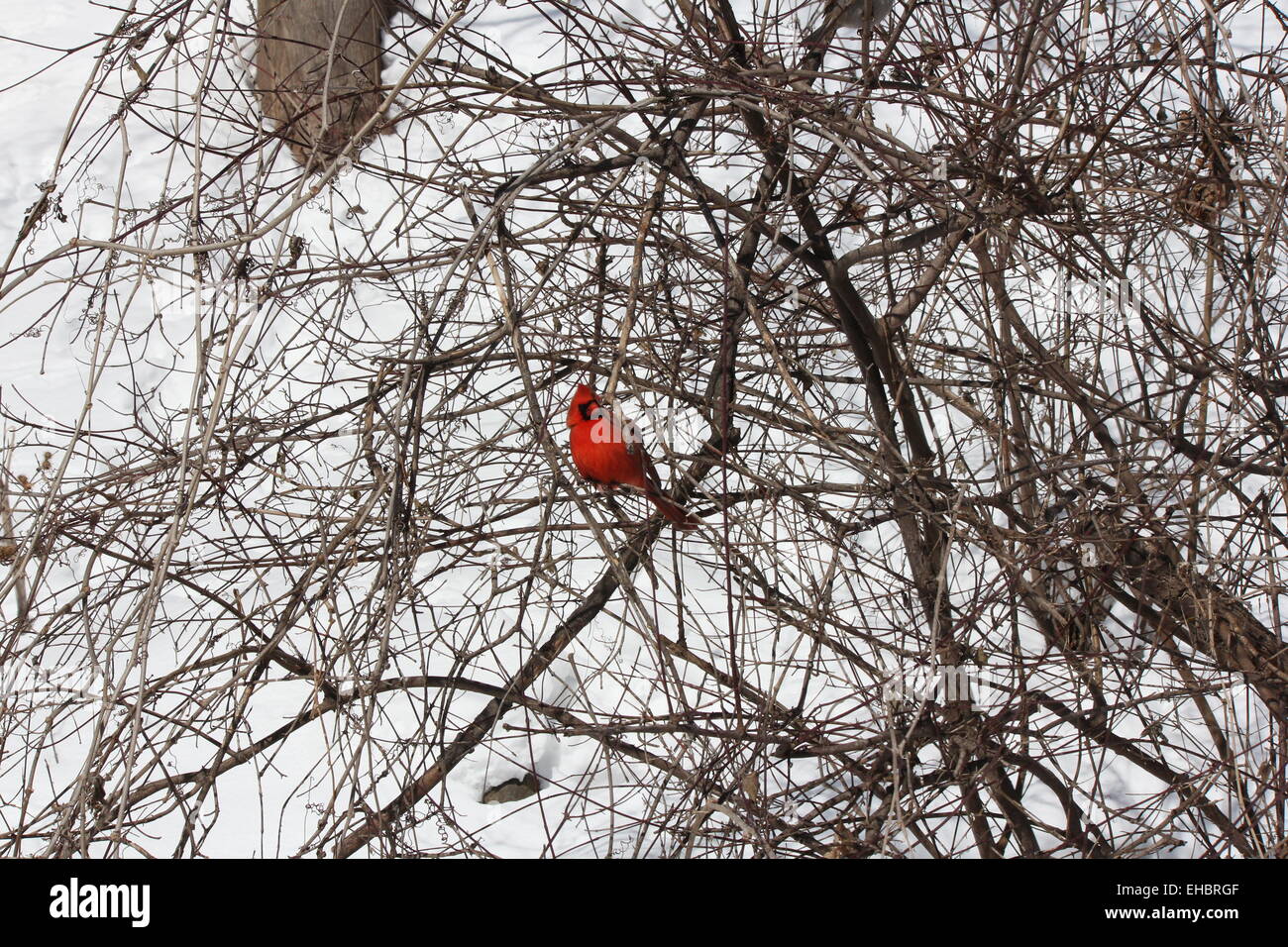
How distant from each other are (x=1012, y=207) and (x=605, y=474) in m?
1.02

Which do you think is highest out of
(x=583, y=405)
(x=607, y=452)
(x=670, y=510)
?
(x=583, y=405)

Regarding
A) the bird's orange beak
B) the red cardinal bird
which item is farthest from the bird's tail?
the bird's orange beak

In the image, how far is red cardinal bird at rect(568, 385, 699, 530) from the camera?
2.33m

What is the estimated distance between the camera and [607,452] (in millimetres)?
2363

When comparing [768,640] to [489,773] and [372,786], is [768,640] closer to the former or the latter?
[489,773]

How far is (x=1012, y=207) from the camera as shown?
2.11 m

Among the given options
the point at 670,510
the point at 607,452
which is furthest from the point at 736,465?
the point at 607,452

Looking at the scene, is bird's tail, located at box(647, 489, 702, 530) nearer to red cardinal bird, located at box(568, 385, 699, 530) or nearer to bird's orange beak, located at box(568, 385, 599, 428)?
red cardinal bird, located at box(568, 385, 699, 530)

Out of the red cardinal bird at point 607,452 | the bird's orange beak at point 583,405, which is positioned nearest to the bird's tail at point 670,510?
the red cardinal bird at point 607,452

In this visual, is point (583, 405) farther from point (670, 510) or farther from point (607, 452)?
point (670, 510)

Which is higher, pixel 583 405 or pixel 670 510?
pixel 583 405

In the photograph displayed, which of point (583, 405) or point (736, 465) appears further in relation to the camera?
point (583, 405)

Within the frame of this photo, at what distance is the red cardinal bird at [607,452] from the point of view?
7.66 ft
